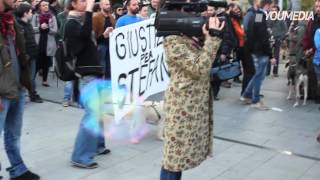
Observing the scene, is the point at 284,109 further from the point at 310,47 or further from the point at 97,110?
the point at 97,110

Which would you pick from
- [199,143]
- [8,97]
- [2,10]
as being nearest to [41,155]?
[8,97]

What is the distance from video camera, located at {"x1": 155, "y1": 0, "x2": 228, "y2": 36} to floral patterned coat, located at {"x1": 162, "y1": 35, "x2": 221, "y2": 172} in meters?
A: 0.06

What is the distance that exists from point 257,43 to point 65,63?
4.05 metres

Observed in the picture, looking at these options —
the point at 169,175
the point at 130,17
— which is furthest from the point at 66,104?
the point at 169,175

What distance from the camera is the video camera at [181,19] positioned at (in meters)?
3.25

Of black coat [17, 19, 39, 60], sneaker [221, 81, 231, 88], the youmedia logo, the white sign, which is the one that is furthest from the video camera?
sneaker [221, 81, 231, 88]

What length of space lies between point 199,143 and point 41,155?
2.34m

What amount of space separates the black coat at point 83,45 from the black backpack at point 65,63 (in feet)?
0.13

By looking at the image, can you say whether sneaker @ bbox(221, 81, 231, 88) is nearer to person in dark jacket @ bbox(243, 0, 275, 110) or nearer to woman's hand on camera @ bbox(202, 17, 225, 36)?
person in dark jacket @ bbox(243, 0, 275, 110)

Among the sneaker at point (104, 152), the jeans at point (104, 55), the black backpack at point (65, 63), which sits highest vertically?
the black backpack at point (65, 63)

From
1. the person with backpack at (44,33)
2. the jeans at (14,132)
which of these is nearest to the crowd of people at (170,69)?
the jeans at (14,132)

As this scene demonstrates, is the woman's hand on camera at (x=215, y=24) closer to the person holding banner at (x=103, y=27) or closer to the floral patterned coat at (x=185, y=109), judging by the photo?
the floral patterned coat at (x=185, y=109)

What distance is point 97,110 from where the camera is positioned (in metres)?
4.83

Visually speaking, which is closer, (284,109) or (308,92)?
(284,109)
